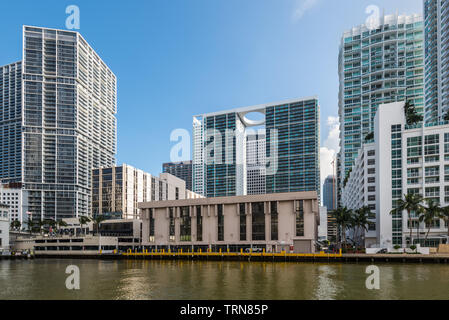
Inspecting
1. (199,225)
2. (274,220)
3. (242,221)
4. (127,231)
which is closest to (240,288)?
(274,220)

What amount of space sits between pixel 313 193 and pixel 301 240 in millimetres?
13735

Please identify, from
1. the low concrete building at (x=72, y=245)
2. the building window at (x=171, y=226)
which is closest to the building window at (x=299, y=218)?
the building window at (x=171, y=226)

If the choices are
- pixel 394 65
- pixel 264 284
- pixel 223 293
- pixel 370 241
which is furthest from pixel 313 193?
pixel 394 65

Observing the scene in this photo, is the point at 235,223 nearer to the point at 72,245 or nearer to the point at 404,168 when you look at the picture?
the point at 404,168

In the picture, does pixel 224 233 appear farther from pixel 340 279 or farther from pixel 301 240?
pixel 340 279

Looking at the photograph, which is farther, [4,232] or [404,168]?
[4,232]

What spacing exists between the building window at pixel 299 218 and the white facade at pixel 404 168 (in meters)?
24.8

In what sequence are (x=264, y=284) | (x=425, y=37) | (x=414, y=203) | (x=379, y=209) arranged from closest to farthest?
1. (x=264, y=284)
2. (x=414, y=203)
3. (x=379, y=209)
4. (x=425, y=37)

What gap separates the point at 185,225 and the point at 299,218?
3789 centimetres

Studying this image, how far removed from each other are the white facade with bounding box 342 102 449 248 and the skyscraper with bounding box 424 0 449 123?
7045 cm

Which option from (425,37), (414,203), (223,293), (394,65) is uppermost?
(425,37)

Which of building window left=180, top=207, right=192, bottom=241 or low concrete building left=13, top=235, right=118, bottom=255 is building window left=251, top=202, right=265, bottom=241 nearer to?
building window left=180, top=207, right=192, bottom=241

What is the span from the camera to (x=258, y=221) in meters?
113
